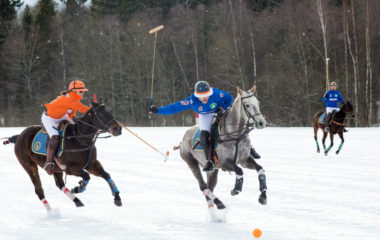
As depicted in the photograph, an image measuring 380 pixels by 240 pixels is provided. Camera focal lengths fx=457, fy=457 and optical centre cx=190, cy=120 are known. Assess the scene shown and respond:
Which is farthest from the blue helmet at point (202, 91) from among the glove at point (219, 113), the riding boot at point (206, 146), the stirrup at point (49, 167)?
the stirrup at point (49, 167)

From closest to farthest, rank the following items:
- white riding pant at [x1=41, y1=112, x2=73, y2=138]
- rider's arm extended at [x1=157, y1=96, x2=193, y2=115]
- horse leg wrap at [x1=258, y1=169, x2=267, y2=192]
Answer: horse leg wrap at [x1=258, y1=169, x2=267, y2=192] < rider's arm extended at [x1=157, y1=96, x2=193, y2=115] < white riding pant at [x1=41, y1=112, x2=73, y2=138]

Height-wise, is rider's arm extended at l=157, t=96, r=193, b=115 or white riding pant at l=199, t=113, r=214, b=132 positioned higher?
rider's arm extended at l=157, t=96, r=193, b=115

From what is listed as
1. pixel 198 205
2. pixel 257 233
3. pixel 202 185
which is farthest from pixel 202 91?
pixel 257 233

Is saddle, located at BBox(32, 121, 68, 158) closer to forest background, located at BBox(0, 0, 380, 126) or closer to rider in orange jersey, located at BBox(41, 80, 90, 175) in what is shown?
rider in orange jersey, located at BBox(41, 80, 90, 175)

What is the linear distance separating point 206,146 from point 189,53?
3241cm

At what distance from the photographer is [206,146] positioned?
7.14 meters

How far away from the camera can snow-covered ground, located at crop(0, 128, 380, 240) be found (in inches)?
241

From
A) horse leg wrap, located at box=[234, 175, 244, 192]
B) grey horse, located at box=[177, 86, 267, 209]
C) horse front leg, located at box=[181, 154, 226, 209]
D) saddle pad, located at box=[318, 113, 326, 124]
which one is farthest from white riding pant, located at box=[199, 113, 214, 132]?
saddle pad, located at box=[318, 113, 326, 124]

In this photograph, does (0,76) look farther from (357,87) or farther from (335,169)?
(335,169)

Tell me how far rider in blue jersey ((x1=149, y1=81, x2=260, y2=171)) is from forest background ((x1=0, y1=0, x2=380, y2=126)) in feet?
66.5

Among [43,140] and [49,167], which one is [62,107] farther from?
[49,167]

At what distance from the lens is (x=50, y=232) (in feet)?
20.7

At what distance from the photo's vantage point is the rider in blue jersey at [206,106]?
709cm

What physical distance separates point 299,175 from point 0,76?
3895 centimetres
